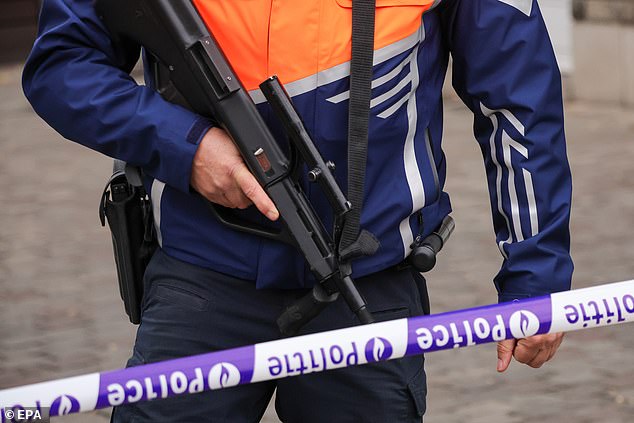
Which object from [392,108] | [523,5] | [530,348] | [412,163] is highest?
[523,5]

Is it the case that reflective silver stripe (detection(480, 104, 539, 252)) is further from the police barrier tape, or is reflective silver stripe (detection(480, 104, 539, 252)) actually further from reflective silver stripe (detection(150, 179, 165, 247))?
reflective silver stripe (detection(150, 179, 165, 247))

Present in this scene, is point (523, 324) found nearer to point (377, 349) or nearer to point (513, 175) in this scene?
point (377, 349)

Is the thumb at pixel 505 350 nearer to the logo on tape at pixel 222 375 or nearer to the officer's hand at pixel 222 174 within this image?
the officer's hand at pixel 222 174

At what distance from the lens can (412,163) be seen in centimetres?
260

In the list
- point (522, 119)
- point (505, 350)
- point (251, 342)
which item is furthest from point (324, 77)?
point (505, 350)

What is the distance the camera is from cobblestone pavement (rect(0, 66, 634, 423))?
15.8ft

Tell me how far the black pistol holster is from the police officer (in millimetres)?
86

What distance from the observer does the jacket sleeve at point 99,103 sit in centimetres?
252

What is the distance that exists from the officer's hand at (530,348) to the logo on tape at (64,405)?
0.94 m

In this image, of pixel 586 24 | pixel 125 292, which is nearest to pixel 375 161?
pixel 125 292

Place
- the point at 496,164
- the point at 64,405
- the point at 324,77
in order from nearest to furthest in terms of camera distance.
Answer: the point at 64,405
the point at 324,77
the point at 496,164

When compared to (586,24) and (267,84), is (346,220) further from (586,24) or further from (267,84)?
(586,24)

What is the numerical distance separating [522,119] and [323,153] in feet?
1.40

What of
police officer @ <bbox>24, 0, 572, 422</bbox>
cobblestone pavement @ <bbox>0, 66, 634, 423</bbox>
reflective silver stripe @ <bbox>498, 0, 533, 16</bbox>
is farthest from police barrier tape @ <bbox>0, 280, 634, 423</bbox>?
cobblestone pavement @ <bbox>0, 66, 634, 423</bbox>
